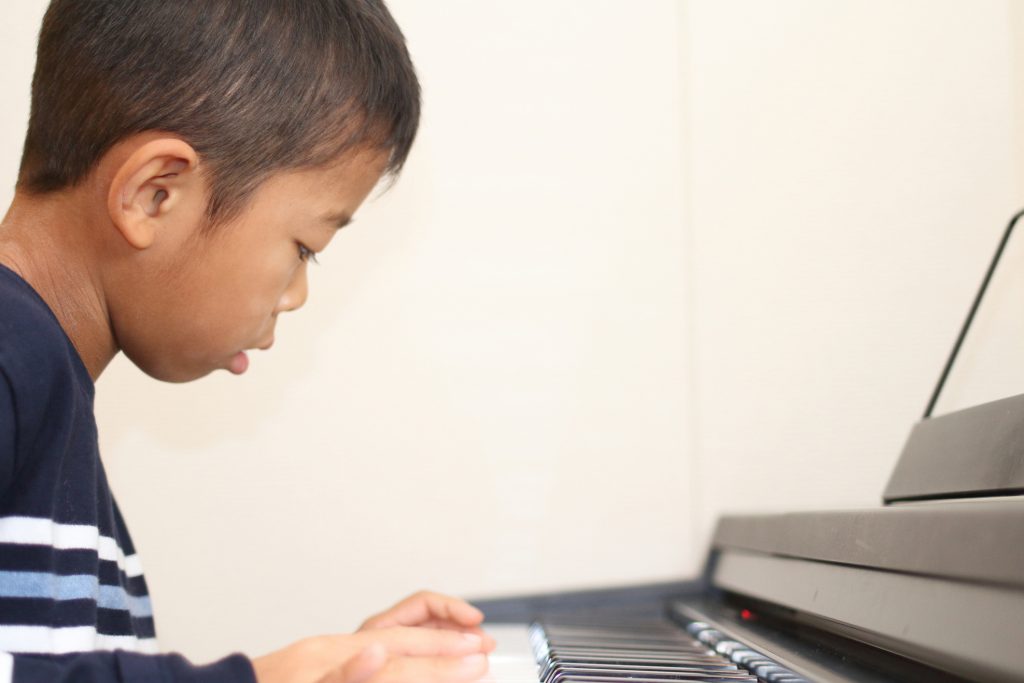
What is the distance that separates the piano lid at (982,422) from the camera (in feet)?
2.47

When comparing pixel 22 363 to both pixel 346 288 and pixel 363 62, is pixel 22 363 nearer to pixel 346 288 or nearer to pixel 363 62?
pixel 363 62

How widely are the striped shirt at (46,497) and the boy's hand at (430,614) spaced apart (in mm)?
219

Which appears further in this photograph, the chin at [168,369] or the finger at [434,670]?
the chin at [168,369]

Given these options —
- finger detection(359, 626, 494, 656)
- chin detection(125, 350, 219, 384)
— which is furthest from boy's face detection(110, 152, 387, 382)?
finger detection(359, 626, 494, 656)

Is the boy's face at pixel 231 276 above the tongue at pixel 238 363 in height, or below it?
above

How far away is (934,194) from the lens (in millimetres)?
1467

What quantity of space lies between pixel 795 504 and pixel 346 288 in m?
0.72

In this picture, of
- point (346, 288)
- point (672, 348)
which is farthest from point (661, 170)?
point (346, 288)

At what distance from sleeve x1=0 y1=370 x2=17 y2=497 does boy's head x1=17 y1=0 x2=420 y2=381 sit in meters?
0.19

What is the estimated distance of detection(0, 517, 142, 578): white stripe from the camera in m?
0.77

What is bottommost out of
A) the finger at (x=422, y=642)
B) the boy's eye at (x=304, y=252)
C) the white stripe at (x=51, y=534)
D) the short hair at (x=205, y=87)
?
the finger at (x=422, y=642)

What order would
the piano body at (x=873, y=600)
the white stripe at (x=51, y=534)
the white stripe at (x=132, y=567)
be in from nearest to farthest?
the piano body at (x=873, y=600) < the white stripe at (x=51, y=534) < the white stripe at (x=132, y=567)

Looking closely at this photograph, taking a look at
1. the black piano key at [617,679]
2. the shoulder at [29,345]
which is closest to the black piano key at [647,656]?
the black piano key at [617,679]

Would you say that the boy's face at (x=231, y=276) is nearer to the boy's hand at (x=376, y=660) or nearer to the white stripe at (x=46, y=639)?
the white stripe at (x=46, y=639)
